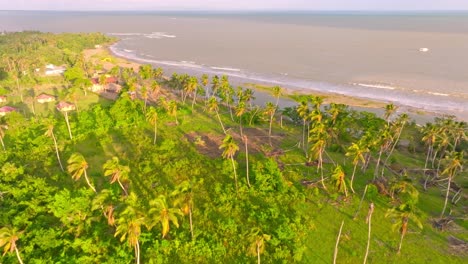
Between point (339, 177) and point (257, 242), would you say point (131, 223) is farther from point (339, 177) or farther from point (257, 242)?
point (339, 177)

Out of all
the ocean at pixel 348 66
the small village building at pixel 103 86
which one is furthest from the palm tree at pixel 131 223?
the ocean at pixel 348 66

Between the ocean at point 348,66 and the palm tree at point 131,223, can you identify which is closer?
the palm tree at point 131,223

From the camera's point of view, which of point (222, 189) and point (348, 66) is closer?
point (222, 189)

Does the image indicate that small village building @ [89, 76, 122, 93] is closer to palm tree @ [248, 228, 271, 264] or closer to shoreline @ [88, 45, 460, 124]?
shoreline @ [88, 45, 460, 124]

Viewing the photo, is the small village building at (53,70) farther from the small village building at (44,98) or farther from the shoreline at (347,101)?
the shoreline at (347,101)

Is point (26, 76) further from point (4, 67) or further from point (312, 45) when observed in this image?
point (312, 45)

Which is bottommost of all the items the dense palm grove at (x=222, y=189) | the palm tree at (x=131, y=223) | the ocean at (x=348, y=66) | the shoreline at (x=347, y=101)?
the dense palm grove at (x=222, y=189)

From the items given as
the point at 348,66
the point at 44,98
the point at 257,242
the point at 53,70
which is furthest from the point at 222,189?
the point at 348,66
